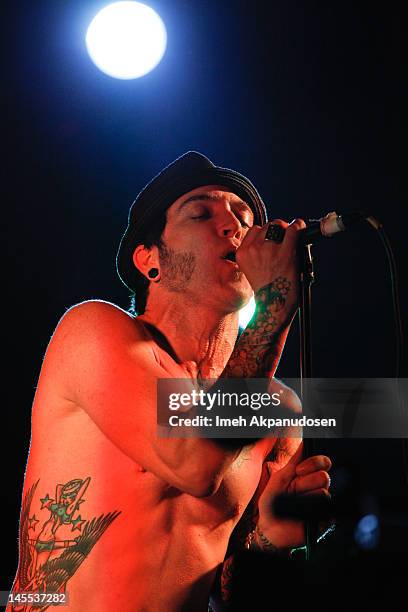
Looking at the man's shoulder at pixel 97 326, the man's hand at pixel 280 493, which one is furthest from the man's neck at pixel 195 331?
the man's hand at pixel 280 493

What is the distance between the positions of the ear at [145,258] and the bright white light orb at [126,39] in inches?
36.9

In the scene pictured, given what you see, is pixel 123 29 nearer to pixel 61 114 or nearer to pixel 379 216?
pixel 61 114

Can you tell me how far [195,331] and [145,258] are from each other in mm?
344

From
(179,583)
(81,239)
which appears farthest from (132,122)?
(179,583)

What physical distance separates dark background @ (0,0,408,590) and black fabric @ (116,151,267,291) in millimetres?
615

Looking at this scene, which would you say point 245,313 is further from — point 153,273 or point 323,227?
point 323,227

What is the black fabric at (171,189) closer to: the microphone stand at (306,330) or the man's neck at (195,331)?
the man's neck at (195,331)

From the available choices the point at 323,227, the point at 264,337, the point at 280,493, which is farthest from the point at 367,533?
the point at 323,227

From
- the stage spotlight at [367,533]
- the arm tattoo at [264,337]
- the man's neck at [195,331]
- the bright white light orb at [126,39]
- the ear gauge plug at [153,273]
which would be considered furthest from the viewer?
the bright white light orb at [126,39]

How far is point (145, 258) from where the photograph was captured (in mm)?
2391

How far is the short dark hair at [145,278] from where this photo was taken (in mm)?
2359

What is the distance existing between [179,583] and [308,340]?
771mm

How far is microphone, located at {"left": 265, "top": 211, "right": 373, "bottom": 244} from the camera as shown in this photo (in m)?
1.55

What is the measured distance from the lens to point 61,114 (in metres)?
2.95
